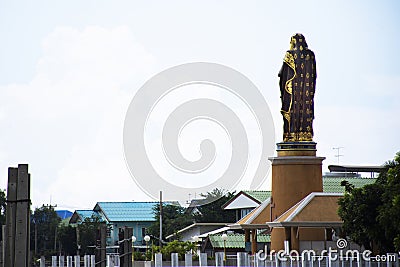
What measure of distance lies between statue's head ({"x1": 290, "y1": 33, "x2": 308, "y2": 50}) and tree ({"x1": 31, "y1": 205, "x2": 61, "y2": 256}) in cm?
3967

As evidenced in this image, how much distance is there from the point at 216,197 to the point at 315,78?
43.9 m

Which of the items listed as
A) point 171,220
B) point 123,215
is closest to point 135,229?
point 123,215

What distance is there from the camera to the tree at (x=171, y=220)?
85875mm

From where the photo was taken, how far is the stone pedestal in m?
50.1

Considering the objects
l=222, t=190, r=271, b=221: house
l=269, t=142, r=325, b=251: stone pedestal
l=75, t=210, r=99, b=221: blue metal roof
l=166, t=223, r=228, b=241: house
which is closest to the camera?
l=269, t=142, r=325, b=251: stone pedestal

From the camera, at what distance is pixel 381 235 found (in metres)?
41.4

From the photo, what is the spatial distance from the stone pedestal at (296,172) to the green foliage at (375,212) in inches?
229

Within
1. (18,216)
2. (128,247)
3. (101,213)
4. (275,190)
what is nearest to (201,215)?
(101,213)

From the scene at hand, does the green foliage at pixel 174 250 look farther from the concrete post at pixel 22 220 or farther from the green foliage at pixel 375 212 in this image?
the concrete post at pixel 22 220

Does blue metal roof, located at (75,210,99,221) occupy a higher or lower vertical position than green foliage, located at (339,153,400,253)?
higher

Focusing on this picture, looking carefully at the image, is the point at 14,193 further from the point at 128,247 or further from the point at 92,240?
the point at 92,240

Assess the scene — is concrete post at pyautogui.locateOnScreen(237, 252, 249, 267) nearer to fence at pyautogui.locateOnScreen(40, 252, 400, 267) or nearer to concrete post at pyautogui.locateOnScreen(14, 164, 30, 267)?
fence at pyautogui.locateOnScreen(40, 252, 400, 267)

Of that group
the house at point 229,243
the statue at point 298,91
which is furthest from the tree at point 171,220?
the statue at point 298,91

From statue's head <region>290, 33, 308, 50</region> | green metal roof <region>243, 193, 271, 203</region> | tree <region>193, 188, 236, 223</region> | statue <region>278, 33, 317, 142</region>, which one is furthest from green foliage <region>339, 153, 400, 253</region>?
tree <region>193, 188, 236, 223</region>
